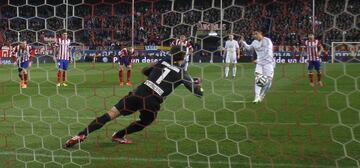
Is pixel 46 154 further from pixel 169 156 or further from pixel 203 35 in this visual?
pixel 203 35

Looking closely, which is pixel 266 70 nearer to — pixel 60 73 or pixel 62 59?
pixel 60 73

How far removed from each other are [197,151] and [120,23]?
2252 mm

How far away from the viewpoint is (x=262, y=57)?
32.9 ft

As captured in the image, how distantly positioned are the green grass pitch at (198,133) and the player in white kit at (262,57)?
34 cm

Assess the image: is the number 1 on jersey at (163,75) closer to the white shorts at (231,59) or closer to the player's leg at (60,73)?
the player's leg at (60,73)

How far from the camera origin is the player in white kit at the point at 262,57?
880cm

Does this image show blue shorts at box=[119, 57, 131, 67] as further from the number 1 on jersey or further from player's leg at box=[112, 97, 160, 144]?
the number 1 on jersey

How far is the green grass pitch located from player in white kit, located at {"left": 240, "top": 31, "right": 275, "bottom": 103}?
0.34 m

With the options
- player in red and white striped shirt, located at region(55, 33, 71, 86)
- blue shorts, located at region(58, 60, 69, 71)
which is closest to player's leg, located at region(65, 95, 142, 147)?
player in red and white striped shirt, located at region(55, 33, 71, 86)

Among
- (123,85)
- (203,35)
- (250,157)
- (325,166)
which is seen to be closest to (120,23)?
(203,35)

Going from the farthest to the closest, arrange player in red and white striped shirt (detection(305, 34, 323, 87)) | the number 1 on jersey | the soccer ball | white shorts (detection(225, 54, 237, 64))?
white shorts (detection(225, 54, 237, 64))
the soccer ball
player in red and white striped shirt (detection(305, 34, 323, 87))
the number 1 on jersey

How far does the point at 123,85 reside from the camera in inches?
628

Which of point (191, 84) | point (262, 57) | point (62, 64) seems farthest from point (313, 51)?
point (62, 64)

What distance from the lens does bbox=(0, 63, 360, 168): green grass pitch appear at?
5723 mm
